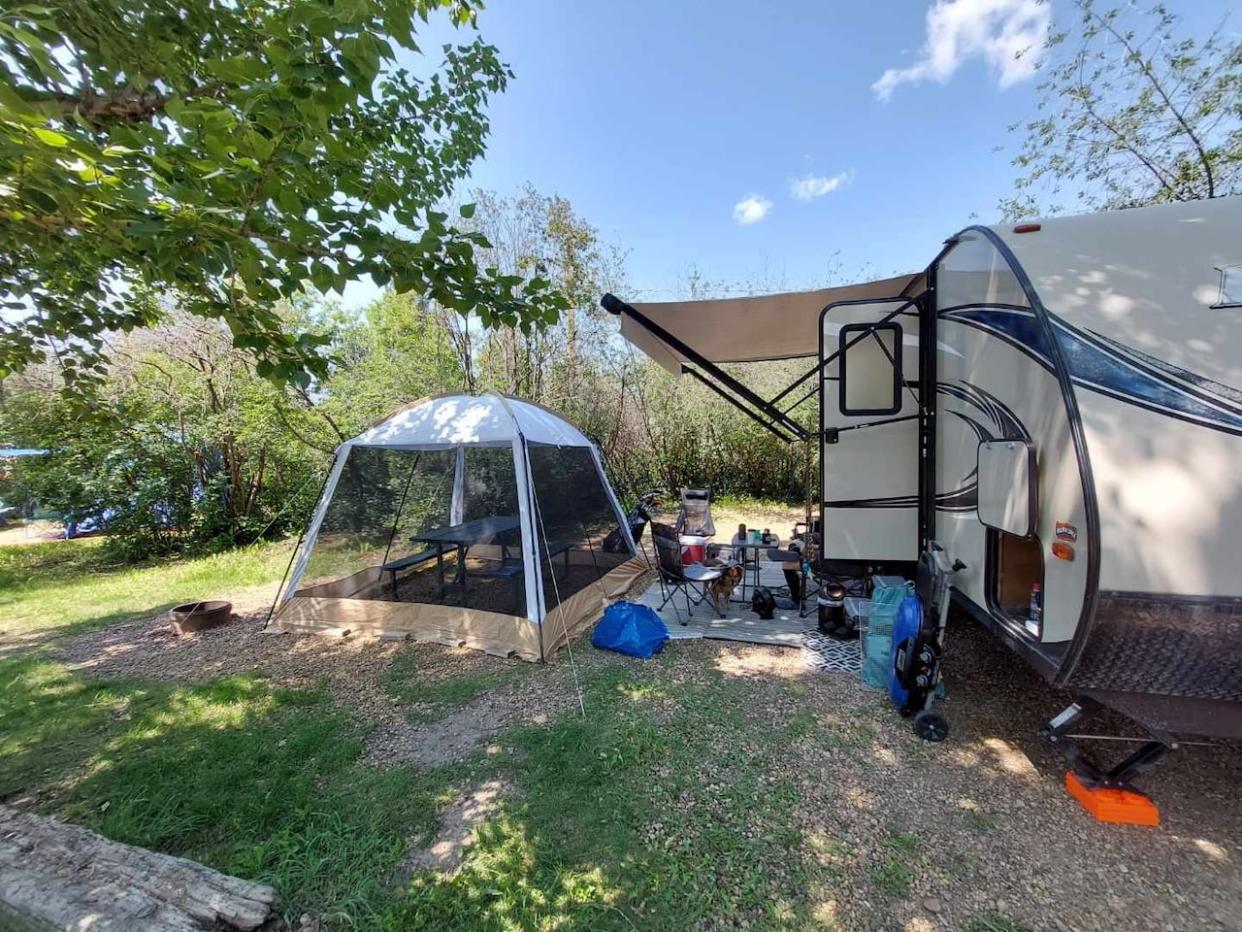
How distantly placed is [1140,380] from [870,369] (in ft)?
5.68

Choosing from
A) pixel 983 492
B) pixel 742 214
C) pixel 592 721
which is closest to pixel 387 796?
pixel 592 721

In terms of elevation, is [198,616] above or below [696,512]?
below

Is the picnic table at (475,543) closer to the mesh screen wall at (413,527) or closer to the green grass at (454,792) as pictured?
the mesh screen wall at (413,527)

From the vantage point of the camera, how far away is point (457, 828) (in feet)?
7.20

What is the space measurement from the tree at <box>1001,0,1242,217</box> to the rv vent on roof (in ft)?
25.7

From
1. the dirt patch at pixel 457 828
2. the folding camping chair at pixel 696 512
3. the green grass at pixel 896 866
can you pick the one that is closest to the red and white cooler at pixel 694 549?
the folding camping chair at pixel 696 512

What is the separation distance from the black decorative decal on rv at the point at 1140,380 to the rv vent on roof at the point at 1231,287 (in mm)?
306

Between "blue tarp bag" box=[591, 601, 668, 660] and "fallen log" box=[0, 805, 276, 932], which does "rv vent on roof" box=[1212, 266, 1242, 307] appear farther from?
"fallen log" box=[0, 805, 276, 932]

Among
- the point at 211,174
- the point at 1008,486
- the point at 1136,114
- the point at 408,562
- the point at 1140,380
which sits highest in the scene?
the point at 1136,114

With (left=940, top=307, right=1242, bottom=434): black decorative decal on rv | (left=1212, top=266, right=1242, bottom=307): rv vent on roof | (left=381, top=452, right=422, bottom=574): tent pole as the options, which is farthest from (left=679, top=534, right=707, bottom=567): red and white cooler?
(left=1212, top=266, right=1242, bottom=307): rv vent on roof

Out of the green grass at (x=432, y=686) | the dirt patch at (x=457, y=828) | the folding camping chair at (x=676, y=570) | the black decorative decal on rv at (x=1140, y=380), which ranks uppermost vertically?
the black decorative decal on rv at (x=1140, y=380)

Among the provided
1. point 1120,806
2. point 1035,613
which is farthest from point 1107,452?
point 1120,806

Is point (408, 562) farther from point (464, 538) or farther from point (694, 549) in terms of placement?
point (694, 549)

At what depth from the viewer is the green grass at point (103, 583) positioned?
5117mm
